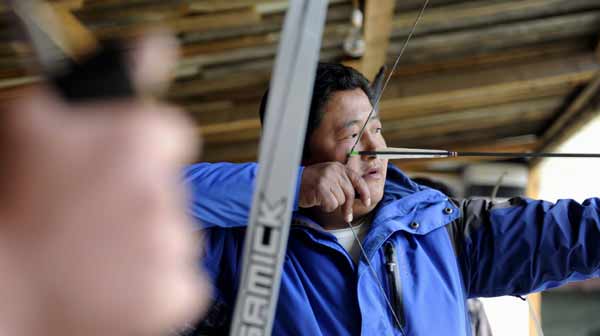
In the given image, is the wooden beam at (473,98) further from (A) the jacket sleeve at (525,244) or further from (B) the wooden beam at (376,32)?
(A) the jacket sleeve at (525,244)

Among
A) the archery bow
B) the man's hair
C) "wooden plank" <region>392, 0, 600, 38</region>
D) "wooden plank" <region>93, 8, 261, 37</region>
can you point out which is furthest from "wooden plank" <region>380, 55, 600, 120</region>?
the archery bow

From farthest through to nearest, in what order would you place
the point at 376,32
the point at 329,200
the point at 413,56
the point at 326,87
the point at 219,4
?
the point at 413,56 → the point at 376,32 → the point at 219,4 → the point at 326,87 → the point at 329,200

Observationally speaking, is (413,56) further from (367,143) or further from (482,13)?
(367,143)

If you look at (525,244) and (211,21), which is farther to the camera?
(211,21)

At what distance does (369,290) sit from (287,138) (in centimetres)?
64

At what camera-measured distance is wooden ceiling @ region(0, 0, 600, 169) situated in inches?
103

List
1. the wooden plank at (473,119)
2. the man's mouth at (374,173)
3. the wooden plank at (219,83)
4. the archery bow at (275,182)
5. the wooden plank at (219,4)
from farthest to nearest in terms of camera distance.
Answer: the wooden plank at (473,119), the wooden plank at (219,83), the wooden plank at (219,4), the man's mouth at (374,173), the archery bow at (275,182)

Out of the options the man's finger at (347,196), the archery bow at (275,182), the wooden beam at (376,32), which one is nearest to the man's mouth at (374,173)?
the man's finger at (347,196)

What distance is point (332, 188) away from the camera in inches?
43.6

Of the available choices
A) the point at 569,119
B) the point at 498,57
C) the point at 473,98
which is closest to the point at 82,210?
the point at 498,57

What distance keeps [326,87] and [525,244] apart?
459mm

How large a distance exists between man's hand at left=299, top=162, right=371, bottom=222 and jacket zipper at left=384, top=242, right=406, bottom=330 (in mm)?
88

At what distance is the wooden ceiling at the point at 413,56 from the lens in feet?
8.57

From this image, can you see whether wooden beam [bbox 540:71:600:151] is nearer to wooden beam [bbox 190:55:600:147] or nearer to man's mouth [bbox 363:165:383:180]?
wooden beam [bbox 190:55:600:147]
